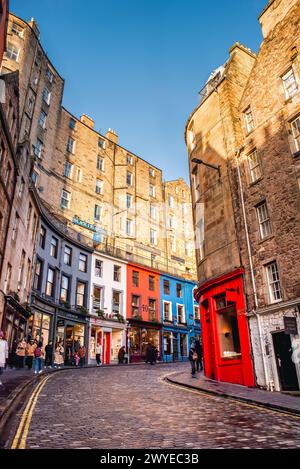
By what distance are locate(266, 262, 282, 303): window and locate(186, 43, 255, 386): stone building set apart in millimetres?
1549

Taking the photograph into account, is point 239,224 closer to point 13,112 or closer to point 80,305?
point 13,112

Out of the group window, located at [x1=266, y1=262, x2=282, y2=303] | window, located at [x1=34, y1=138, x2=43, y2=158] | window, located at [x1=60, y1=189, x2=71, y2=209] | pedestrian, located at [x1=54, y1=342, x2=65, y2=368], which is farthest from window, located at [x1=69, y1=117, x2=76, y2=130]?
window, located at [x1=266, y1=262, x2=282, y2=303]

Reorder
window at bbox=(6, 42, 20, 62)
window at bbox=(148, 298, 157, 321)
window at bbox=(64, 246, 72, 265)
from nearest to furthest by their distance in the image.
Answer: window at bbox=(64, 246, 72, 265) → window at bbox=(6, 42, 20, 62) → window at bbox=(148, 298, 157, 321)

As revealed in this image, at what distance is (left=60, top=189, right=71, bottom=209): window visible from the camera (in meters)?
37.6

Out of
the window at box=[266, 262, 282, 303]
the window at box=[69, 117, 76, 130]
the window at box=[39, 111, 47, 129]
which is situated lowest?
the window at box=[266, 262, 282, 303]

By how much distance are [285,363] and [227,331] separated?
4285mm

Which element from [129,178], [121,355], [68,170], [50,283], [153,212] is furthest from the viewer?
[153,212]

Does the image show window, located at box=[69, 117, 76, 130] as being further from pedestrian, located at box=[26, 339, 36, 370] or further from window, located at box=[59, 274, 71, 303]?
pedestrian, located at box=[26, 339, 36, 370]

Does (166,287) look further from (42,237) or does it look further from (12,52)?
(12,52)

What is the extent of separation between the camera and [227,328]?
18641 mm

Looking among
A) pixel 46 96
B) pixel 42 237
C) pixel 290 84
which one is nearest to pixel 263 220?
pixel 290 84

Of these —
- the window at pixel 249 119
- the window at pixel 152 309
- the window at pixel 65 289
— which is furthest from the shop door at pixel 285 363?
the window at pixel 152 309

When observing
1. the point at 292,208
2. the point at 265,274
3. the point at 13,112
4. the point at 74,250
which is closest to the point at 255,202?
the point at 292,208

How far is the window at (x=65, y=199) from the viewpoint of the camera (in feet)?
123
